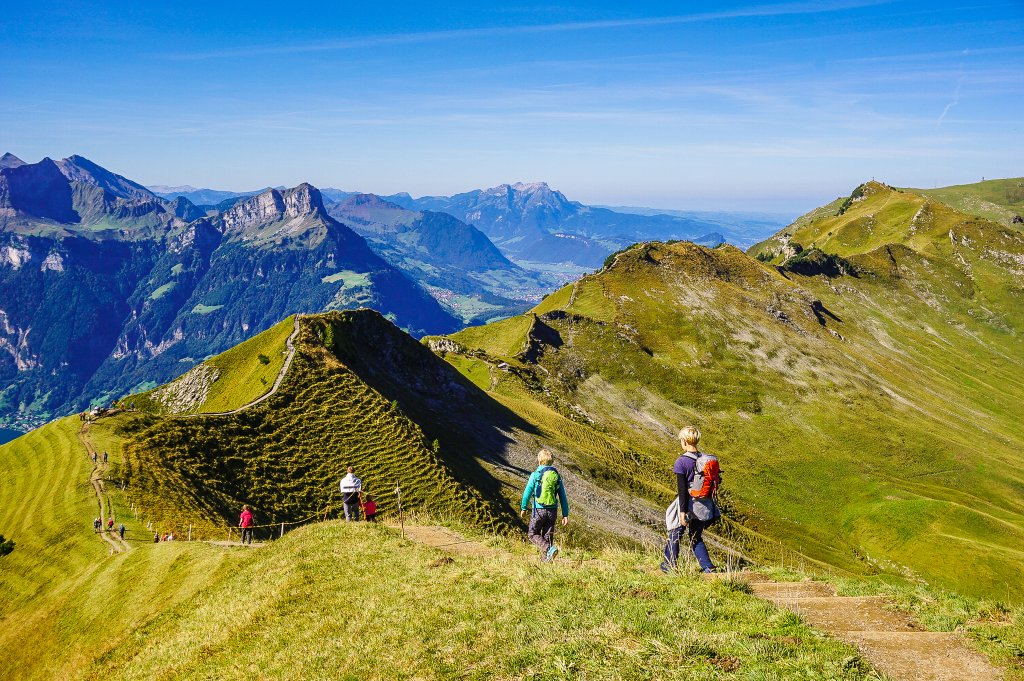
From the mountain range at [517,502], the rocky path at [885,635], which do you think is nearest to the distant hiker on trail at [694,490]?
the mountain range at [517,502]

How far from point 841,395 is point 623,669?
487 ft

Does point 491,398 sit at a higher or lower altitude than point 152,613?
lower

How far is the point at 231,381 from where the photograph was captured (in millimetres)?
58281

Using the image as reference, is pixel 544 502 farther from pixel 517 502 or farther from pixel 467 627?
pixel 517 502

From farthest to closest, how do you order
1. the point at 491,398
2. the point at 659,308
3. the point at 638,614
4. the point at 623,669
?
1. the point at 659,308
2. the point at 491,398
3. the point at 638,614
4. the point at 623,669

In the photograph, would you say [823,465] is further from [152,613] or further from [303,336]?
[152,613]

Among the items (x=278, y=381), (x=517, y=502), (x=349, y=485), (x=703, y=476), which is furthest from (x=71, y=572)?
(x=517, y=502)

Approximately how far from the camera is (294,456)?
4684 cm

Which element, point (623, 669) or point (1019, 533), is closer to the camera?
point (623, 669)

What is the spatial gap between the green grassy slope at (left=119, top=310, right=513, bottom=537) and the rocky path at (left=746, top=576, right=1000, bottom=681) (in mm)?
33057

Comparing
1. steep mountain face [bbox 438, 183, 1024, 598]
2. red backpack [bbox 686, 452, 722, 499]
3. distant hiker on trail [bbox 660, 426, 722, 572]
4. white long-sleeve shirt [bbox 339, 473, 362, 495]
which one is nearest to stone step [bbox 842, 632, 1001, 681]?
distant hiker on trail [bbox 660, 426, 722, 572]

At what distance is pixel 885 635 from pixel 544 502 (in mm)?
9981

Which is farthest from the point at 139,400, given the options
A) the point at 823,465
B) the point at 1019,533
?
the point at 1019,533

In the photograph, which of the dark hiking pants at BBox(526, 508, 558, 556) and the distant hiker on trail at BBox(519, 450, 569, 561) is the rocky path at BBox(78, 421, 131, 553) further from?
the distant hiker on trail at BBox(519, 450, 569, 561)
